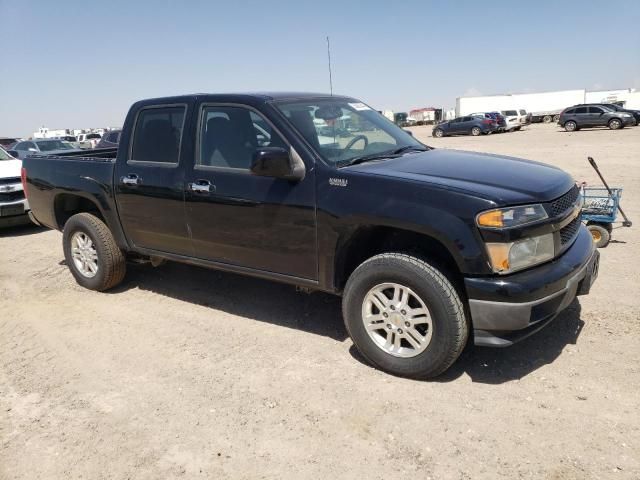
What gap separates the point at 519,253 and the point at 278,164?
1.66 metres

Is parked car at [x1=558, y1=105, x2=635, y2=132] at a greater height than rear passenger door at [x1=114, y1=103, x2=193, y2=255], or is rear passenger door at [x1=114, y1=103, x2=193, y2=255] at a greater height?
rear passenger door at [x1=114, y1=103, x2=193, y2=255]

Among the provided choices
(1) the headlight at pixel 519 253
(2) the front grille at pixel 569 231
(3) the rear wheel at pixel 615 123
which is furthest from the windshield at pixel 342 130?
(3) the rear wheel at pixel 615 123

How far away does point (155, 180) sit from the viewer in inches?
178

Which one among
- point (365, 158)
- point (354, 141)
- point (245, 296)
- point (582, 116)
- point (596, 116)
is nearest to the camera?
point (365, 158)

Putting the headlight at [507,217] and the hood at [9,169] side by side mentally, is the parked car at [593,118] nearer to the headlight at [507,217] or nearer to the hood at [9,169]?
the hood at [9,169]

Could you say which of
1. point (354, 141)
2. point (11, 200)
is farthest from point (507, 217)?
point (11, 200)

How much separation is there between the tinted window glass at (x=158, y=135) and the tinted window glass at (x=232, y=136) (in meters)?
0.31

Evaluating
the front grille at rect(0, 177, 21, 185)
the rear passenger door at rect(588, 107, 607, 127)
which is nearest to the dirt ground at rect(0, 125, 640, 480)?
the front grille at rect(0, 177, 21, 185)

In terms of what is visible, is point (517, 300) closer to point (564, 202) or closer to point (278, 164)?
point (564, 202)

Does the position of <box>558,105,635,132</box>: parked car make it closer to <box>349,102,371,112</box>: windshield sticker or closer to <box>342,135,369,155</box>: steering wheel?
<box>349,102,371,112</box>: windshield sticker

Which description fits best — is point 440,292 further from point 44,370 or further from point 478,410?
point 44,370

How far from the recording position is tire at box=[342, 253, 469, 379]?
3.19 m

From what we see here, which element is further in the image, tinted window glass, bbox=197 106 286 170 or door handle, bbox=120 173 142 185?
door handle, bbox=120 173 142 185

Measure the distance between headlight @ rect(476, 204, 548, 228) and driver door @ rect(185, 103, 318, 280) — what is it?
1.19 meters
